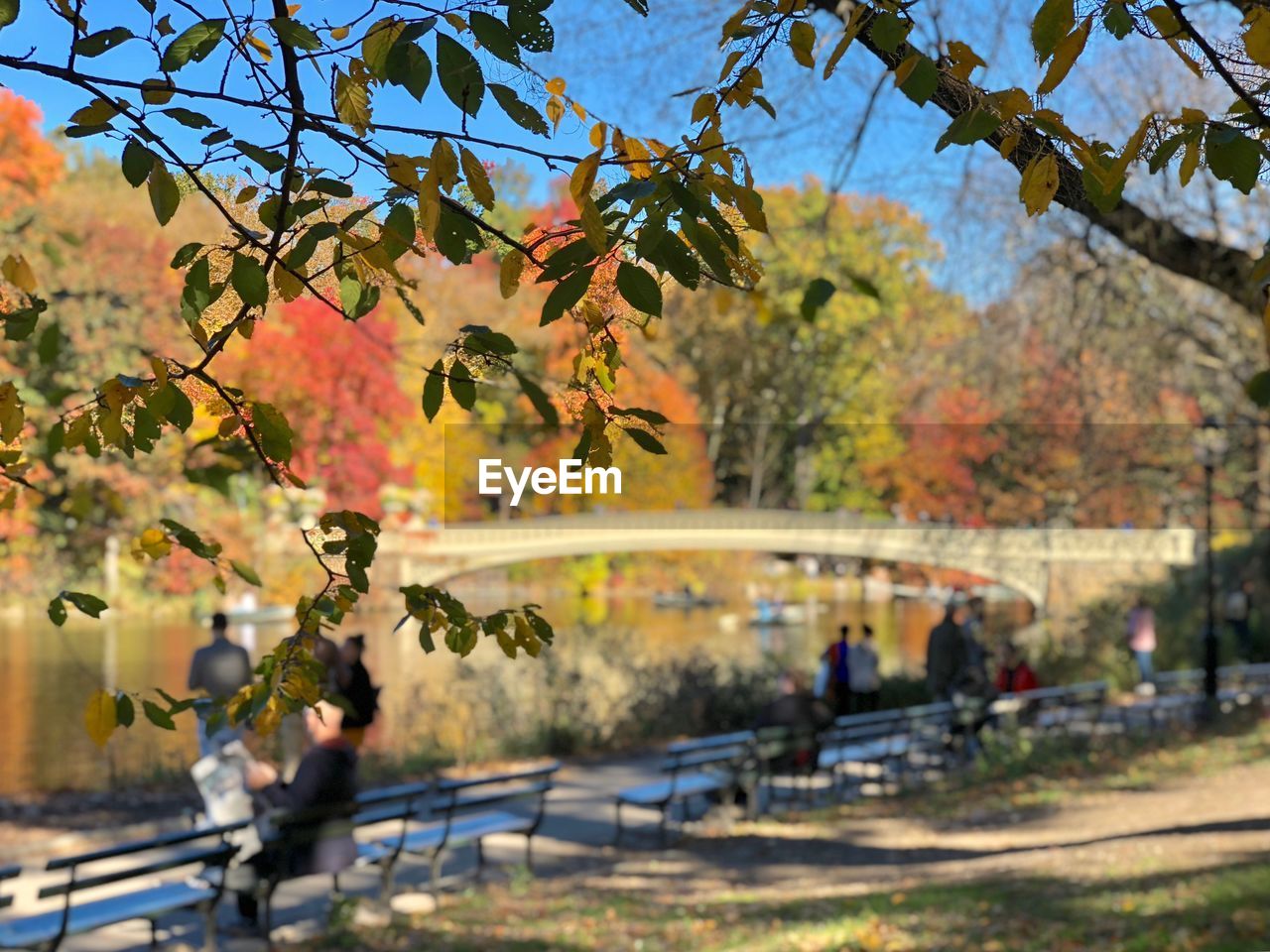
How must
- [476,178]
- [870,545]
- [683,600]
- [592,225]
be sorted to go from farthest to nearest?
[683,600]
[870,545]
[476,178]
[592,225]

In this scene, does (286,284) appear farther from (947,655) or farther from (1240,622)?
(1240,622)

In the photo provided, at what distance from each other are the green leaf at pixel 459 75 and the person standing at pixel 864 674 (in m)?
11.9

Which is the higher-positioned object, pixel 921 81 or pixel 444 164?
pixel 921 81

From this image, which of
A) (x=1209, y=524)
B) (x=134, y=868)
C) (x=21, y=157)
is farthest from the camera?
(x=21, y=157)

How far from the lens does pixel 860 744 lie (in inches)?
476

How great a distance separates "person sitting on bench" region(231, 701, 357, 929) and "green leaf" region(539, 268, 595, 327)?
15.6 feet

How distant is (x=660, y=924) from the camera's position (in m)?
6.50

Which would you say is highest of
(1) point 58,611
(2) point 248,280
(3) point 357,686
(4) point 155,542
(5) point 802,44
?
(5) point 802,44

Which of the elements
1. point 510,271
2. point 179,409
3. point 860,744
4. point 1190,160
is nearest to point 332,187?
point 510,271

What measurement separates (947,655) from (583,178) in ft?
38.8

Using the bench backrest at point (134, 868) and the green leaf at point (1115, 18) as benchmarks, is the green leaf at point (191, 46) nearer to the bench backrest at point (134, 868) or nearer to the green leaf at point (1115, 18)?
the green leaf at point (1115, 18)

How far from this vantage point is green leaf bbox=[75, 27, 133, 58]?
8.05ft

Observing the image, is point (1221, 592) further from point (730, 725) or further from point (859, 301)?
point (730, 725)

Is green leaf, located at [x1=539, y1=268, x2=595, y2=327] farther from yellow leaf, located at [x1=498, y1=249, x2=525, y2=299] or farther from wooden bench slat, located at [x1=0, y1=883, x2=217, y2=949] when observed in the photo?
wooden bench slat, located at [x1=0, y1=883, x2=217, y2=949]
